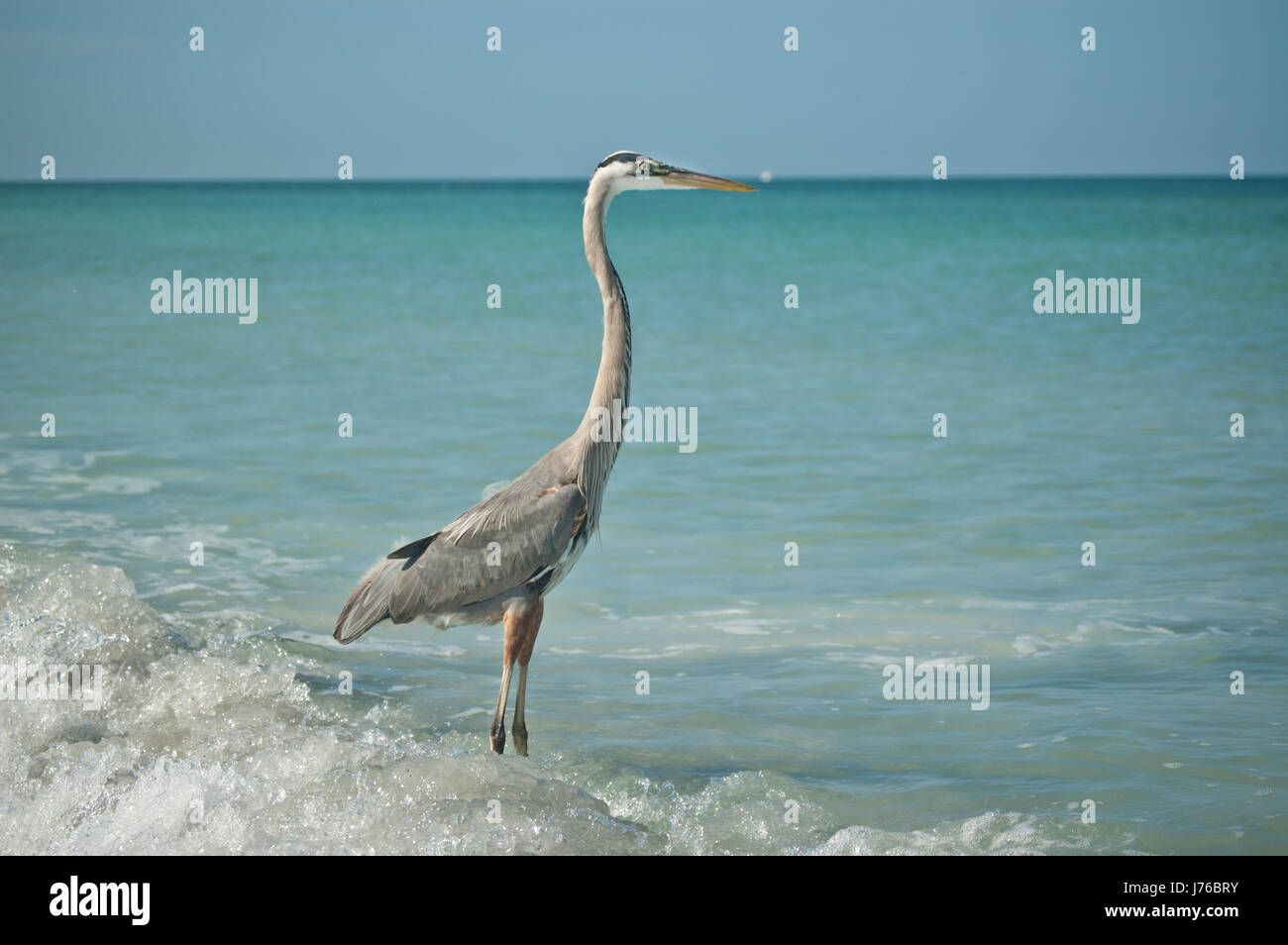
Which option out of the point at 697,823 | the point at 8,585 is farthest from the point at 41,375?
the point at 697,823

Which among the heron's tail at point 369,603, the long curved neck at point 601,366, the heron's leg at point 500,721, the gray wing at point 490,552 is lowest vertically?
the heron's leg at point 500,721

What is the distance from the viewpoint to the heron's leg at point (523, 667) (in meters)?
6.22

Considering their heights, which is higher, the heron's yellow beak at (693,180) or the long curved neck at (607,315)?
the heron's yellow beak at (693,180)

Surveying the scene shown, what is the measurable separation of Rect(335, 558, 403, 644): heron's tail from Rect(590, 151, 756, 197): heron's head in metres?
2.09

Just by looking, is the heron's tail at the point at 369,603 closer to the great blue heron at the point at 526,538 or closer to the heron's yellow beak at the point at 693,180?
the great blue heron at the point at 526,538


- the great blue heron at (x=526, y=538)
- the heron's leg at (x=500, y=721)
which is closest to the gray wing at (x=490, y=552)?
the great blue heron at (x=526, y=538)

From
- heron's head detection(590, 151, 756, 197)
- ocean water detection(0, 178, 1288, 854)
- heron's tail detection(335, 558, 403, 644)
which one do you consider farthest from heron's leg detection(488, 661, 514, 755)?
heron's head detection(590, 151, 756, 197)

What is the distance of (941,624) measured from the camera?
27.1ft

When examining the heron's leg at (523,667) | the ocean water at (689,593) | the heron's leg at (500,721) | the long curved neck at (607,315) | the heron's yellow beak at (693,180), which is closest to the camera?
the ocean water at (689,593)

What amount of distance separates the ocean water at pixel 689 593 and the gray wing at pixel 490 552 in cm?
72

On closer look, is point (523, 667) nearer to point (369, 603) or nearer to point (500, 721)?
point (500, 721)

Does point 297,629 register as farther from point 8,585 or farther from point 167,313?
point 167,313

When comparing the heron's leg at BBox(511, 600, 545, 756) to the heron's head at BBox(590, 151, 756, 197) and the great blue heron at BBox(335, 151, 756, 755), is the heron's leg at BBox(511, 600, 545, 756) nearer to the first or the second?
the great blue heron at BBox(335, 151, 756, 755)

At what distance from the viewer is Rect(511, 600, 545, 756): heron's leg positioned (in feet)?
20.4
